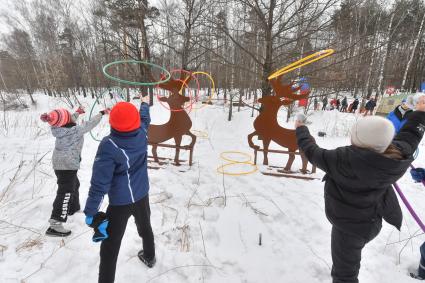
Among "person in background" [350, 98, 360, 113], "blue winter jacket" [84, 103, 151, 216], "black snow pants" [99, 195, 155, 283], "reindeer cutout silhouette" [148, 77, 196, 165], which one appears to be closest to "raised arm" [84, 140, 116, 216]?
"blue winter jacket" [84, 103, 151, 216]

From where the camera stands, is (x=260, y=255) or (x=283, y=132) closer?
(x=260, y=255)

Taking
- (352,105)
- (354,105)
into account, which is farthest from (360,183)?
(352,105)

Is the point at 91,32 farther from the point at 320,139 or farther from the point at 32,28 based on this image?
the point at 320,139

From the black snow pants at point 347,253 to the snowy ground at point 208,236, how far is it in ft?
1.52

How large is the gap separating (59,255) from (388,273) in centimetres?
349

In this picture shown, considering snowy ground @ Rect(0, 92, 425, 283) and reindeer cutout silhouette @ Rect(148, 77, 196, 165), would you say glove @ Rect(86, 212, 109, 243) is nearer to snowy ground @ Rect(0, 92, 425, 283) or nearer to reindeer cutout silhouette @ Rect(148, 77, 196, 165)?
snowy ground @ Rect(0, 92, 425, 283)

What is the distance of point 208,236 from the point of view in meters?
2.98

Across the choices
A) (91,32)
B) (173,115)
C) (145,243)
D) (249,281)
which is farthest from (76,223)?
(91,32)

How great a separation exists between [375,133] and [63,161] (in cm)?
322

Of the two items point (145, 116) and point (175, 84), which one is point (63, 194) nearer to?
point (145, 116)

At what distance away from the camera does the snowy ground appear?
2.43 m

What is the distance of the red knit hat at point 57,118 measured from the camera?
2.83 metres

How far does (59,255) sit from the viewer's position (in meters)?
2.57

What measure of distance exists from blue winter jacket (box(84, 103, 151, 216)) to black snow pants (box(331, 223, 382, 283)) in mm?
1768
